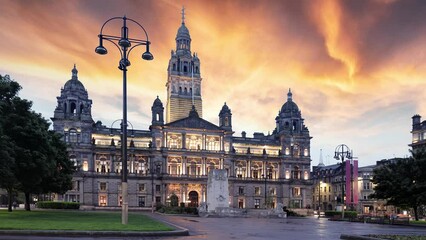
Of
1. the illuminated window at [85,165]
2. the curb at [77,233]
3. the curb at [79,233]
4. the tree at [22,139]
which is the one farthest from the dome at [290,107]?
the curb at [77,233]

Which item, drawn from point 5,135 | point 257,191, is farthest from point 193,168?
point 5,135

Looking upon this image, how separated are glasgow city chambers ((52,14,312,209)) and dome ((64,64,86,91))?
9.7 inches

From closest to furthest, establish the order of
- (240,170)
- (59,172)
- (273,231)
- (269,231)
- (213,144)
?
(269,231) < (273,231) < (59,172) < (213,144) < (240,170)

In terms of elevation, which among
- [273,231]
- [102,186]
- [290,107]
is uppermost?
[290,107]

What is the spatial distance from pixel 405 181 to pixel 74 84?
3365 inches

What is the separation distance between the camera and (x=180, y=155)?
385ft

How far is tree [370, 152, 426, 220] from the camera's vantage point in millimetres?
52719

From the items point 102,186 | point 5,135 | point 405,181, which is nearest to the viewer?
point 5,135

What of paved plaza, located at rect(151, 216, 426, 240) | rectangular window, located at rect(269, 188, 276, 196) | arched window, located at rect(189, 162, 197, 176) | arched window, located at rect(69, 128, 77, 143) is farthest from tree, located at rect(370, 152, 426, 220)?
arched window, located at rect(69, 128, 77, 143)

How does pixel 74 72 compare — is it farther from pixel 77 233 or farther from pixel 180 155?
pixel 77 233

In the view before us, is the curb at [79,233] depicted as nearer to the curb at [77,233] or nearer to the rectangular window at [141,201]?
the curb at [77,233]

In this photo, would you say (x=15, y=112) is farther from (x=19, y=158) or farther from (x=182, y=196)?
(x=182, y=196)

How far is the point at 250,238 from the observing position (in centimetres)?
2497

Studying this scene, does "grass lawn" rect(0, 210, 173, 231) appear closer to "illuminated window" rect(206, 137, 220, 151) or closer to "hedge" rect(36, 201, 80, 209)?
"hedge" rect(36, 201, 80, 209)
